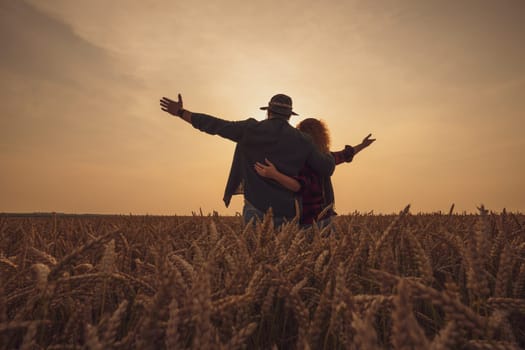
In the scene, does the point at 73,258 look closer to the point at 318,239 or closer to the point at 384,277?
the point at 384,277

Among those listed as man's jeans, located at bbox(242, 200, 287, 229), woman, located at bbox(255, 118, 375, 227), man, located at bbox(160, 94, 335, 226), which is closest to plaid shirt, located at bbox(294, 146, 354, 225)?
woman, located at bbox(255, 118, 375, 227)

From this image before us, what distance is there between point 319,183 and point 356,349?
439cm

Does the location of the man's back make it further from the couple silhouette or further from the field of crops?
the field of crops

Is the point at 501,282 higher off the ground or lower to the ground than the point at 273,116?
lower

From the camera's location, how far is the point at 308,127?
5.37 meters

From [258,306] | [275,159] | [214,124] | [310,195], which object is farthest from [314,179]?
[258,306]

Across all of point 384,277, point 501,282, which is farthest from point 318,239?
point 384,277

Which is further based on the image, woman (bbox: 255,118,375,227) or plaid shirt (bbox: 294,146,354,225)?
plaid shirt (bbox: 294,146,354,225)

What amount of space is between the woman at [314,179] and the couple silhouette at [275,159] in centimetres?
1

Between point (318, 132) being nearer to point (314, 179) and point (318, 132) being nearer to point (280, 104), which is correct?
point (314, 179)

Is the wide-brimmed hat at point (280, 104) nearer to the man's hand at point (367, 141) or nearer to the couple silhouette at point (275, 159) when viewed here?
the couple silhouette at point (275, 159)

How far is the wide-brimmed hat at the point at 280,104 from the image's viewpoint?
466 centimetres

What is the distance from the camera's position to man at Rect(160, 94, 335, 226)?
448 centimetres

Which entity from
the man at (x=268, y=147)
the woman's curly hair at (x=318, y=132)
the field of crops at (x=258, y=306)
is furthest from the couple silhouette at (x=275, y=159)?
the field of crops at (x=258, y=306)
